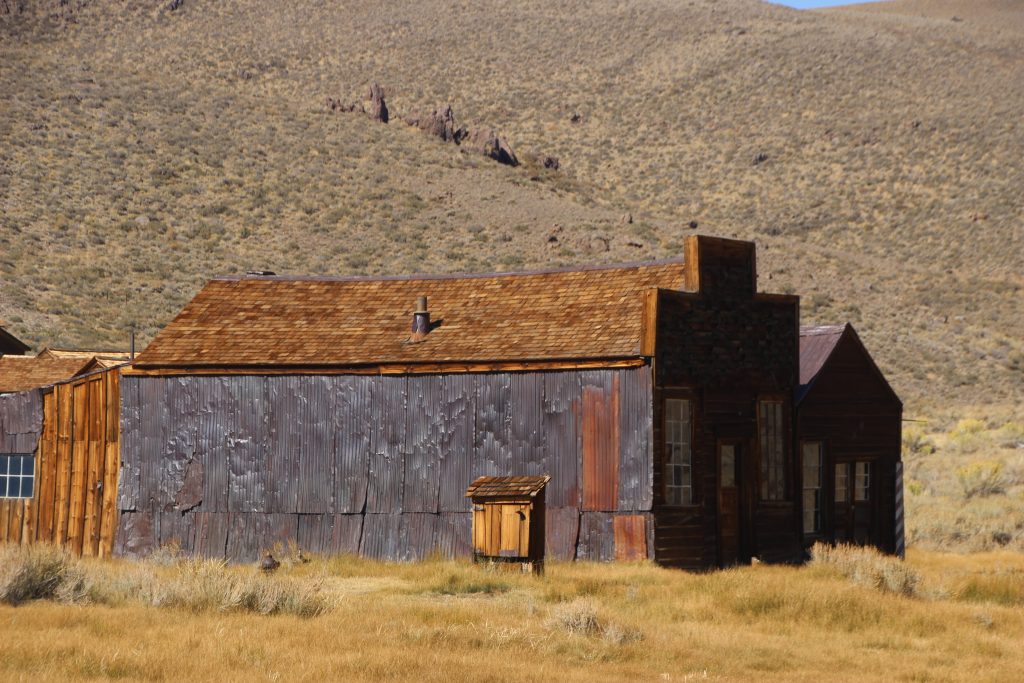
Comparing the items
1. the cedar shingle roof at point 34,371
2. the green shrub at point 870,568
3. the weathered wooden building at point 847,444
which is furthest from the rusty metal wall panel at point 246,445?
the cedar shingle roof at point 34,371

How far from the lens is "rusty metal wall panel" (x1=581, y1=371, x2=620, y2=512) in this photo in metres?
22.0

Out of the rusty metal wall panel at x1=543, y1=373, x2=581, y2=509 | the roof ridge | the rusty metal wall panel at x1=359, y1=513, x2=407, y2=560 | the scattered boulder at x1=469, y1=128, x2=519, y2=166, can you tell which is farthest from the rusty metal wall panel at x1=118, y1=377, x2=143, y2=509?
the scattered boulder at x1=469, y1=128, x2=519, y2=166

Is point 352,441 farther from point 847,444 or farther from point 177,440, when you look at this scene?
point 847,444

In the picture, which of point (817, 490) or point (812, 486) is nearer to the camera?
point (812, 486)

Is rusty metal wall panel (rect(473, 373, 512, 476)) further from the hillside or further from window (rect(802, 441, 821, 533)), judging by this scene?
the hillside

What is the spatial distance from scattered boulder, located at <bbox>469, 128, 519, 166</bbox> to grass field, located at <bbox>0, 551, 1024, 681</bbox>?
202 ft

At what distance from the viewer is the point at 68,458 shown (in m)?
24.8

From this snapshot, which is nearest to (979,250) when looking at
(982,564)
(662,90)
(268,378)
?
(662,90)

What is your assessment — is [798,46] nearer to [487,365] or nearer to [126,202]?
[126,202]

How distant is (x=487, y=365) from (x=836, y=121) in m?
74.8

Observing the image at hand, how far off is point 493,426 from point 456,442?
0.68 metres

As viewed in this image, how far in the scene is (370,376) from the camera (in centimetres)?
2370

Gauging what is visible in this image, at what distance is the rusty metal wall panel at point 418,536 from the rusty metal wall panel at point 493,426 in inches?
45.1

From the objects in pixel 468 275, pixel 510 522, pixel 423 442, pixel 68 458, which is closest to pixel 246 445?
pixel 423 442
